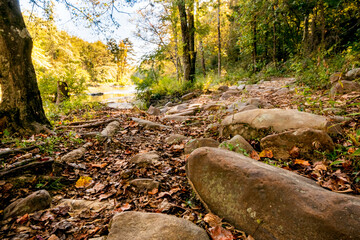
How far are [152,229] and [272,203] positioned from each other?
91 cm

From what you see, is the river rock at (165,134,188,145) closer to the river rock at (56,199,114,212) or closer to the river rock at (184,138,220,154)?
the river rock at (184,138,220,154)

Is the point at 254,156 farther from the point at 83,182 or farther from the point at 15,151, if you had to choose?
the point at 15,151

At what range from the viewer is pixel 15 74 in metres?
3.42

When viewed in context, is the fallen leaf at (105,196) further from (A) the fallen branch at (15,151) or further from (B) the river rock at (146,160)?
(A) the fallen branch at (15,151)

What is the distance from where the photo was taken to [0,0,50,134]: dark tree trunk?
3.29 meters

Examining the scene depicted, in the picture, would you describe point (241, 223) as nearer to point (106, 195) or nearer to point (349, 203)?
point (349, 203)

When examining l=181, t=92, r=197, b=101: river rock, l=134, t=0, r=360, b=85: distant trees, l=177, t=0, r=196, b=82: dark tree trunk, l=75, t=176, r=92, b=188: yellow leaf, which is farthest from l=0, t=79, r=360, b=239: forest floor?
l=177, t=0, r=196, b=82: dark tree trunk

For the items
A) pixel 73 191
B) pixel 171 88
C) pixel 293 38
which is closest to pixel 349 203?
pixel 73 191

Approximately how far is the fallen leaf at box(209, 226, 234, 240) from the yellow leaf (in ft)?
6.03

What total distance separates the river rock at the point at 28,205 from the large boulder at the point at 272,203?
1.66 m

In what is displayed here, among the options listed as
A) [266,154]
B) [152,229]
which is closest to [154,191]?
[152,229]

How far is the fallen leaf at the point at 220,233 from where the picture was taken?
4.34ft

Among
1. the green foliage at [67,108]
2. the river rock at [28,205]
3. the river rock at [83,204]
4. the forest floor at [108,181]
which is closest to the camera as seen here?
the forest floor at [108,181]

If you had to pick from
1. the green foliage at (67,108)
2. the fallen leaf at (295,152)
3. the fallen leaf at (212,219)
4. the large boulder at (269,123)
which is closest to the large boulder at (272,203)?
the fallen leaf at (212,219)
